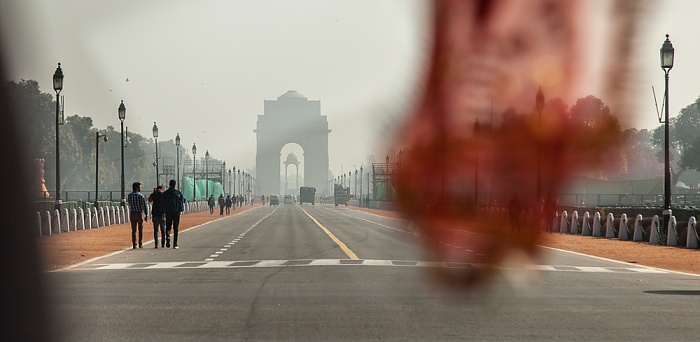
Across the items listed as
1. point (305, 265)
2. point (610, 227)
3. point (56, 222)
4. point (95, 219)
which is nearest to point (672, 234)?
point (610, 227)

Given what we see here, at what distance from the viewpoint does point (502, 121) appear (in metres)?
7.45

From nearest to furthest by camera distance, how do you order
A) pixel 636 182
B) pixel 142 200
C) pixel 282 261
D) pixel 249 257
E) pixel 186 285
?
pixel 186 285, pixel 282 261, pixel 249 257, pixel 142 200, pixel 636 182

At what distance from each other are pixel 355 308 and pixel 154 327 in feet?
10.4

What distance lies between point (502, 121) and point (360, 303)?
26.0 feet

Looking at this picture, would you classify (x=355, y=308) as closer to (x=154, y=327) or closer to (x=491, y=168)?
(x=154, y=327)

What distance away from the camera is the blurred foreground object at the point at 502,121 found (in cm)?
611

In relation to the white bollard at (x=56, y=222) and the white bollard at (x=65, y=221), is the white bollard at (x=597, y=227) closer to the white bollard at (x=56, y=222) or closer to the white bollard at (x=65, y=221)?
the white bollard at (x=56, y=222)

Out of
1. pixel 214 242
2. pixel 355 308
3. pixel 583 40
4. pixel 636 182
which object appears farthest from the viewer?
pixel 636 182

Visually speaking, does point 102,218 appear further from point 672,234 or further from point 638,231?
point 672,234

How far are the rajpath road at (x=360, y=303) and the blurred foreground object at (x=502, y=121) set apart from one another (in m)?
0.84

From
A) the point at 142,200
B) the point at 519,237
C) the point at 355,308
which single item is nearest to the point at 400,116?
the point at 519,237

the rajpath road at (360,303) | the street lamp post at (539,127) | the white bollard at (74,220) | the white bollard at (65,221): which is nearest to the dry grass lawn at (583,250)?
the rajpath road at (360,303)

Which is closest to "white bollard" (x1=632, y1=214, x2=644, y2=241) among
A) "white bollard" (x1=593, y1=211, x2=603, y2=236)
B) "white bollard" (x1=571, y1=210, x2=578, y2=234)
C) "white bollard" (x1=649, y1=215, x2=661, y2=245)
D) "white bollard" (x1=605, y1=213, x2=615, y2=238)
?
"white bollard" (x1=649, y1=215, x2=661, y2=245)

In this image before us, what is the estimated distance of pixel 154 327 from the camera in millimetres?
12086
